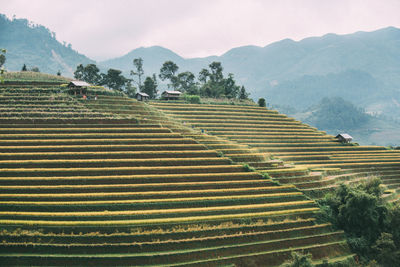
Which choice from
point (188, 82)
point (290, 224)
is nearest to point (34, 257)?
point (290, 224)

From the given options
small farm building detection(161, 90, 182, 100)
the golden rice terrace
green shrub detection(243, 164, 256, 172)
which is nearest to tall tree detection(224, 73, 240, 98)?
small farm building detection(161, 90, 182, 100)

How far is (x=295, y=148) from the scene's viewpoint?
1971 inches

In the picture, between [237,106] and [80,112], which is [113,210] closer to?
[80,112]

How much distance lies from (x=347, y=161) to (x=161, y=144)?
31.0 m

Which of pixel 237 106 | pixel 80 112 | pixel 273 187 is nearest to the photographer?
pixel 273 187

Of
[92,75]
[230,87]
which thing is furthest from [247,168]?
[92,75]

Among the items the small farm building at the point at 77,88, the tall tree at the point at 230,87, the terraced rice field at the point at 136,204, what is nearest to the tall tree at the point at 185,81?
the tall tree at the point at 230,87

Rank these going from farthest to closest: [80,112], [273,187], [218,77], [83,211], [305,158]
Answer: [218,77]
[305,158]
[80,112]
[273,187]
[83,211]

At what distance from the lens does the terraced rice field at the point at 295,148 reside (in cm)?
3759

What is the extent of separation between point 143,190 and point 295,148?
97.8ft

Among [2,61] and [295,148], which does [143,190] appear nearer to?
[295,148]

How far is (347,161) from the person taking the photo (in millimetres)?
48875

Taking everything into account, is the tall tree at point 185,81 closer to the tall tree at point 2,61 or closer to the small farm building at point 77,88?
the tall tree at point 2,61

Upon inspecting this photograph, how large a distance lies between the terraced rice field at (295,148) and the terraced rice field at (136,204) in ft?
17.1
